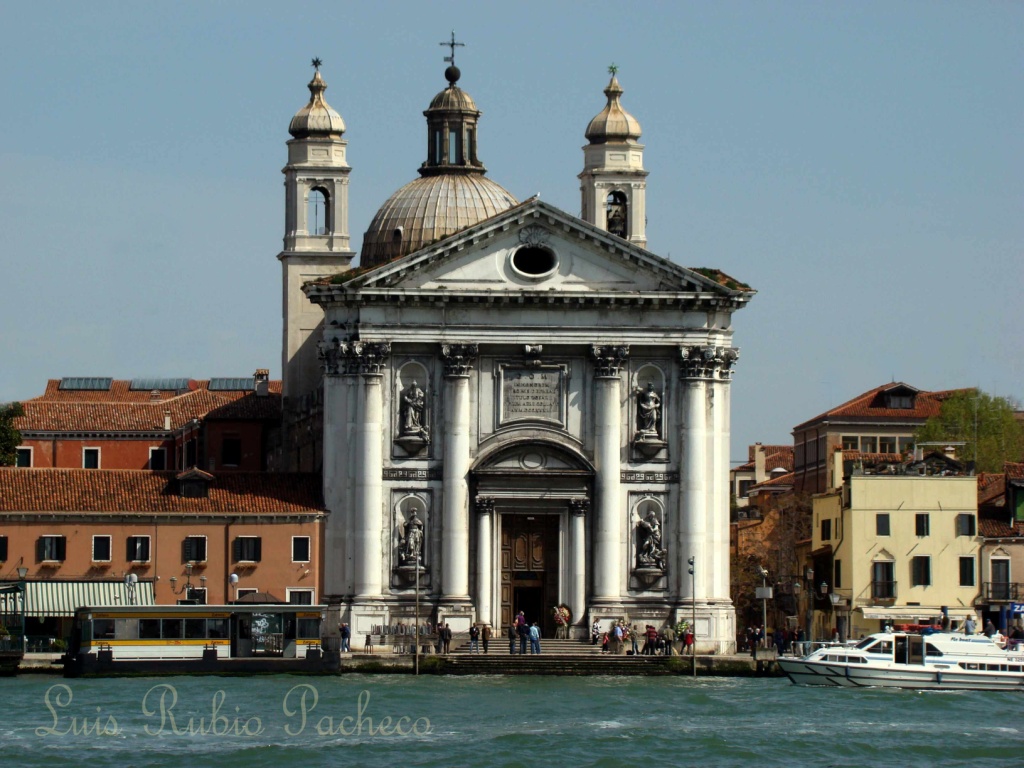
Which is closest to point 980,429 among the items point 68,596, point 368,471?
point 368,471

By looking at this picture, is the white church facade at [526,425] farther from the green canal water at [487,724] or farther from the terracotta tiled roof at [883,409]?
the terracotta tiled roof at [883,409]

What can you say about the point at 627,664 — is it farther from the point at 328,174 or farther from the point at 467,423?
the point at 328,174

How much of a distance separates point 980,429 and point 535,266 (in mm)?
29040

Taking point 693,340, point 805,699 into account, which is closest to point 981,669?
point 805,699

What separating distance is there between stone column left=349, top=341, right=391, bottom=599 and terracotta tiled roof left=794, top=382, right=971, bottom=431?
3168 centimetres

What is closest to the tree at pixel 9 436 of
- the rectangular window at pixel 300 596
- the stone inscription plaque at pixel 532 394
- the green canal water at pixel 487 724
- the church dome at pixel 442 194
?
the church dome at pixel 442 194

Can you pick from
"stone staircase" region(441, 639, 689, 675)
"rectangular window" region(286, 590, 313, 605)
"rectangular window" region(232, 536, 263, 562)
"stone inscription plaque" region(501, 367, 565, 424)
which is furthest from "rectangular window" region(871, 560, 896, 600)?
"rectangular window" region(232, 536, 263, 562)

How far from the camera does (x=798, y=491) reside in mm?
103188

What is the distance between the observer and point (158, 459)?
3780 inches

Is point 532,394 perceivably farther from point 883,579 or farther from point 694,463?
point 883,579

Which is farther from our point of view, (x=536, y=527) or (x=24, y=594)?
(x=536, y=527)

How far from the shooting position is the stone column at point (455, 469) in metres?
76.6

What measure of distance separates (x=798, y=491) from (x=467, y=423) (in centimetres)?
2863

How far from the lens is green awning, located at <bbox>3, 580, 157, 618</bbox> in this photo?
74.0 metres
